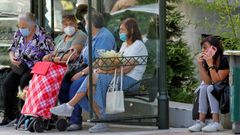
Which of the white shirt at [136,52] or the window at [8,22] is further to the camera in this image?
the window at [8,22]

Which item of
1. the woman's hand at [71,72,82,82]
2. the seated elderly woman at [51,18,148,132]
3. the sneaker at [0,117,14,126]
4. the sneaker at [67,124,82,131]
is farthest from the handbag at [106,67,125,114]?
the sneaker at [0,117,14,126]

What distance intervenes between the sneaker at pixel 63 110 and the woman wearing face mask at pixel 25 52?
1173 millimetres

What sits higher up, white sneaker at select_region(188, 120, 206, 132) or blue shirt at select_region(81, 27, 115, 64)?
blue shirt at select_region(81, 27, 115, 64)

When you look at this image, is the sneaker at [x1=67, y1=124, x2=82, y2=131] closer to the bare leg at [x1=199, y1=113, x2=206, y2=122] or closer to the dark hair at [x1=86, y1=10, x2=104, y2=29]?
the dark hair at [x1=86, y1=10, x2=104, y2=29]

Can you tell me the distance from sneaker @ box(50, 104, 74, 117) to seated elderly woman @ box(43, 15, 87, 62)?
897mm

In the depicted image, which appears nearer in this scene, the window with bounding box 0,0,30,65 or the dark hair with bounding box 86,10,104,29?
the dark hair with bounding box 86,10,104,29

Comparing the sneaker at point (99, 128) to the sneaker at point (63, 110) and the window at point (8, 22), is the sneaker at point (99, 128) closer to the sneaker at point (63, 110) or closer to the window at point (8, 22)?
the sneaker at point (63, 110)

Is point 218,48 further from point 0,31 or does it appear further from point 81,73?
point 0,31

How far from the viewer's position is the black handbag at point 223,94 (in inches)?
329

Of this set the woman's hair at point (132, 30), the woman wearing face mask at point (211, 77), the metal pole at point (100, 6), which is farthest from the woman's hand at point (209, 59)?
the metal pole at point (100, 6)

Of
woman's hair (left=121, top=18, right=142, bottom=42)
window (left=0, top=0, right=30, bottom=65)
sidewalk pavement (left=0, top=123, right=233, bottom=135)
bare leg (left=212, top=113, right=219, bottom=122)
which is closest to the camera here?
bare leg (left=212, top=113, right=219, bottom=122)

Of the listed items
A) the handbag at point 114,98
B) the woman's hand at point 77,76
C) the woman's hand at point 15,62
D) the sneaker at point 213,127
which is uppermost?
the woman's hand at point 15,62

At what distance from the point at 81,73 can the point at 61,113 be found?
25.5 inches

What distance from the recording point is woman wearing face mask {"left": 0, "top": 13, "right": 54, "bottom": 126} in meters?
10.1
